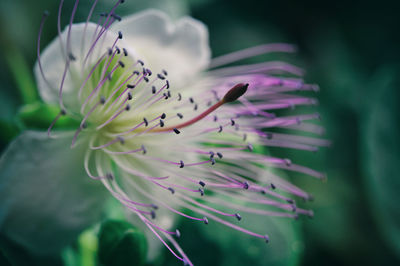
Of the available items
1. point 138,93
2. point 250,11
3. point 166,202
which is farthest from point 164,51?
point 250,11

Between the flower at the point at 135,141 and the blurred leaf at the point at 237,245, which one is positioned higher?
the flower at the point at 135,141

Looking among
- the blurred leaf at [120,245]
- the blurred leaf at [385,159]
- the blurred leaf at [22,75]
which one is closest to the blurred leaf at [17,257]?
the blurred leaf at [120,245]

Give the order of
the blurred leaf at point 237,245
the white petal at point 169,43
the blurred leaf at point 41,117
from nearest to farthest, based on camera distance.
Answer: the blurred leaf at point 41,117, the white petal at point 169,43, the blurred leaf at point 237,245

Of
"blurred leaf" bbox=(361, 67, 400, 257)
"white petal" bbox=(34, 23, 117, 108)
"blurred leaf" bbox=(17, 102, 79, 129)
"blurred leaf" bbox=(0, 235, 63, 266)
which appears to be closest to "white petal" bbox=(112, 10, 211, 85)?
"white petal" bbox=(34, 23, 117, 108)

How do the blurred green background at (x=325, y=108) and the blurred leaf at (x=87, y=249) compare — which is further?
the blurred green background at (x=325, y=108)

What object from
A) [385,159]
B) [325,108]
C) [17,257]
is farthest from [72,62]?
[325,108]

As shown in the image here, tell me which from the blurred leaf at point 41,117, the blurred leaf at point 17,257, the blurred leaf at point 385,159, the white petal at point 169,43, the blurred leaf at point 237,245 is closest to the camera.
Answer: the blurred leaf at point 17,257

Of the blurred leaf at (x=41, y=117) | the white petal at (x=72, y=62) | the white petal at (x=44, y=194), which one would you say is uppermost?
the white petal at (x=72, y=62)

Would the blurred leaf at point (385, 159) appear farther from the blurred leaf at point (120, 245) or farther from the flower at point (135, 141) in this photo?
the blurred leaf at point (120, 245)
